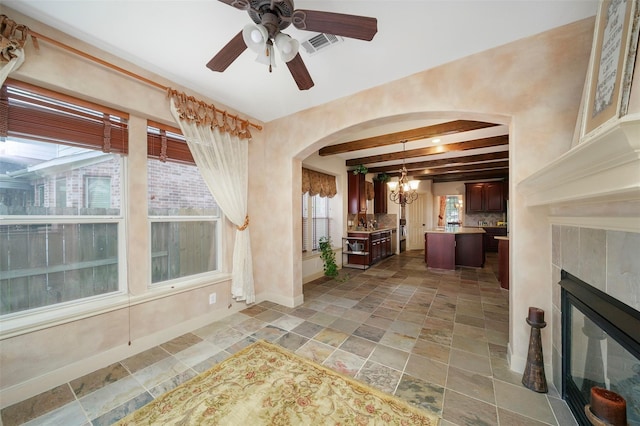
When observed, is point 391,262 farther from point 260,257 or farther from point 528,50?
point 528,50

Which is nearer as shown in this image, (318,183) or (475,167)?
(318,183)

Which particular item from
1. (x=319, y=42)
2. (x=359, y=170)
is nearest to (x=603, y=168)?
(x=319, y=42)

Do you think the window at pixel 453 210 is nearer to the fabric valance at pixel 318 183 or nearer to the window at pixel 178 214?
the fabric valance at pixel 318 183

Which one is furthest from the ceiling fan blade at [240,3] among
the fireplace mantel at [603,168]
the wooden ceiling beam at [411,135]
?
the wooden ceiling beam at [411,135]

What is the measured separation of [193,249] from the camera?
2.78 meters

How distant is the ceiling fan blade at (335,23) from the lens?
1.21 metres

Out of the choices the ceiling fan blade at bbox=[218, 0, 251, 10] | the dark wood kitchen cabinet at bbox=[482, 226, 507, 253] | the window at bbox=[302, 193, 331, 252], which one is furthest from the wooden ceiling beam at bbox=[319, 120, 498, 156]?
the dark wood kitchen cabinet at bbox=[482, 226, 507, 253]

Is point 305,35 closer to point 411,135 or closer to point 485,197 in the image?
point 411,135

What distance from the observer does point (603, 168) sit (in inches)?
32.3

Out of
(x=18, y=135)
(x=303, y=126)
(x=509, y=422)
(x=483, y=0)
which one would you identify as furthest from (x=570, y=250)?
(x=18, y=135)

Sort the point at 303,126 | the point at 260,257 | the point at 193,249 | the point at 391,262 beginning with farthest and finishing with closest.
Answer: the point at 391,262, the point at 260,257, the point at 303,126, the point at 193,249

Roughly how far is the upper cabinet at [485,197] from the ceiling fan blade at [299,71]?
8.23m

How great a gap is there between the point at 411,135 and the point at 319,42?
2374 mm

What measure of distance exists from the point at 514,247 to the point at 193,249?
3.26 metres
